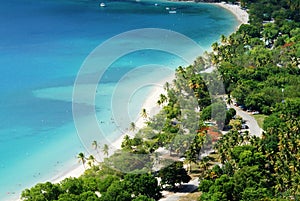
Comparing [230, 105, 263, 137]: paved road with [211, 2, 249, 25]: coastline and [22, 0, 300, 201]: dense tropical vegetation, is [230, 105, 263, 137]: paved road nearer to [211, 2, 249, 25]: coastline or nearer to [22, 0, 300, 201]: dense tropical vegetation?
[22, 0, 300, 201]: dense tropical vegetation

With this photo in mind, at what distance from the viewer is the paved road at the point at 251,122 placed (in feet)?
255

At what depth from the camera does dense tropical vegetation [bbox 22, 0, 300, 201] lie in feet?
188

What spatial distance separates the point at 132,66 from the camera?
367 ft

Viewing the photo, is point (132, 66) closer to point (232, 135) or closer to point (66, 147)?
point (66, 147)

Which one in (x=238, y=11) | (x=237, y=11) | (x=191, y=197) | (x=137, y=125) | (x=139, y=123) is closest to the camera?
(x=191, y=197)

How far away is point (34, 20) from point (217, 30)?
53801mm

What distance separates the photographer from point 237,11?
168125 millimetres

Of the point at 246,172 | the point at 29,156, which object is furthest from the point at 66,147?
the point at 246,172

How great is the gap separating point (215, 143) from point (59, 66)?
51300 mm

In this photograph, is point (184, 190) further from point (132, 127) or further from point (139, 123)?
point (139, 123)

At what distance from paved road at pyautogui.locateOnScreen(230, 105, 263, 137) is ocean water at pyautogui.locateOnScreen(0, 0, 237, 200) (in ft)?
53.1

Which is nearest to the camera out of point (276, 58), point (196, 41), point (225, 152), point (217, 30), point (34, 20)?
point (225, 152)

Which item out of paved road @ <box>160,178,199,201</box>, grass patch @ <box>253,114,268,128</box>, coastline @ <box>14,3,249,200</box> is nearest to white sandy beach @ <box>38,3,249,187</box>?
coastline @ <box>14,3,249,200</box>

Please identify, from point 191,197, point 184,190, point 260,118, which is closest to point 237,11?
point 260,118
